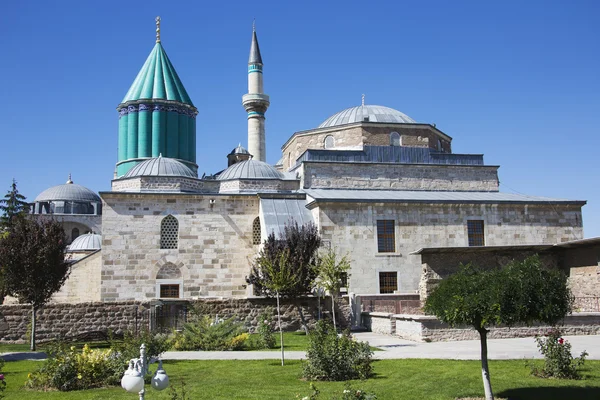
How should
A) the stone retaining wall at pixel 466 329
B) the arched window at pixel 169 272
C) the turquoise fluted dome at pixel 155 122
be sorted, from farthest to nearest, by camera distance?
1. the turquoise fluted dome at pixel 155 122
2. the arched window at pixel 169 272
3. the stone retaining wall at pixel 466 329

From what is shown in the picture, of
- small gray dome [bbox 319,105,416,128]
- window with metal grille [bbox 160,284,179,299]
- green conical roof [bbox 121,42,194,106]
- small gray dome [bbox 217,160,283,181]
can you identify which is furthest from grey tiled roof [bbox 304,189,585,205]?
green conical roof [bbox 121,42,194,106]

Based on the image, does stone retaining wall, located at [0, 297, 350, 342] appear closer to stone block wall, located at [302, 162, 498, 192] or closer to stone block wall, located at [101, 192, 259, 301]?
stone block wall, located at [101, 192, 259, 301]

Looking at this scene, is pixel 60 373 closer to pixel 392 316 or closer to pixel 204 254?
pixel 392 316

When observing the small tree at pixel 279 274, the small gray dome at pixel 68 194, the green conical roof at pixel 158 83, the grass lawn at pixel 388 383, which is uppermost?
the green conical roof at pixel 158 83

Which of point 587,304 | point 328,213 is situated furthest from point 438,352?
point 328,213

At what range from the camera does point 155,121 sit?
30.2 metres

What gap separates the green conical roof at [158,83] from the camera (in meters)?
30.7

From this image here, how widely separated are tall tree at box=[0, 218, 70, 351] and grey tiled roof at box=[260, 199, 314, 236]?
8.33 meters

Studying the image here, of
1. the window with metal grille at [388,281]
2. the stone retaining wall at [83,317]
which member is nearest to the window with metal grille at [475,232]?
the window with metal grille at [388,281]

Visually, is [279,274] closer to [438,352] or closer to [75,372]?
[438,352]

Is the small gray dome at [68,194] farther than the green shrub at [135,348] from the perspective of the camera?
Yes

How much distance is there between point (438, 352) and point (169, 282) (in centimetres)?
1329

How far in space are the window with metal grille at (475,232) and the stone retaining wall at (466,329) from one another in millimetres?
8756

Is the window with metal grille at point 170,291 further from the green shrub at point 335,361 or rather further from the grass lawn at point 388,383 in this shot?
the green shrub at point 335,361
